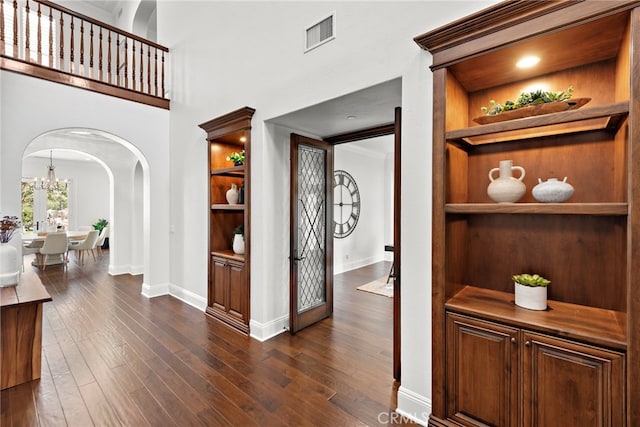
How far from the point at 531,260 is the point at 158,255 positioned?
5.03 m

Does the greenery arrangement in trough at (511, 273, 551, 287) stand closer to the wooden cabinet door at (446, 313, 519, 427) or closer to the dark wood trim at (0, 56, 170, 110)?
the wooden cabinet door at (446, 313, 519, 427)

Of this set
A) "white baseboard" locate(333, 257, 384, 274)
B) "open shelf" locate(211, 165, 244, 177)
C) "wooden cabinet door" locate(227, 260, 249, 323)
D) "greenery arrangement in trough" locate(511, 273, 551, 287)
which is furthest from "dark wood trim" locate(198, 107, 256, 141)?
"white baseboard" locate(333, 257, 384, 274)

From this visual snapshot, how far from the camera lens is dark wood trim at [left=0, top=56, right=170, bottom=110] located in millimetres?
3571

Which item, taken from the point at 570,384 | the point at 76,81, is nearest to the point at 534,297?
the point at 570,384

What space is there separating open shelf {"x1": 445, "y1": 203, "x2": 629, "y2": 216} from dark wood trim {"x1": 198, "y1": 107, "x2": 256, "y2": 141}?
7.84ft

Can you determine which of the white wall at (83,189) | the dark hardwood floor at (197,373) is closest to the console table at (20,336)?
the dark hardwood floor at (197,373)

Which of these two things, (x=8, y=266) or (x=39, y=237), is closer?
(x=8, y=266)

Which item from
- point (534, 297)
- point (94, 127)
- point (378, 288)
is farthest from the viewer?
point (378, 288)

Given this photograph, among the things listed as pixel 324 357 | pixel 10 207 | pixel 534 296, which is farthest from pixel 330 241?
pixel 10 207

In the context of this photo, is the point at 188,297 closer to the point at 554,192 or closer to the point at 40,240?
the point at 554,192

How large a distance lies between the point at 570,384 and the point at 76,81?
591cm

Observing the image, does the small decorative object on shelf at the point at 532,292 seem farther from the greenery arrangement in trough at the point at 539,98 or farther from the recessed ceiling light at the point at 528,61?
the recessed ceiling light at the point at 528,61

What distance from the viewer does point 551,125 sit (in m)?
1.68

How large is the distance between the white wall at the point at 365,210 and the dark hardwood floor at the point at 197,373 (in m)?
2.76
